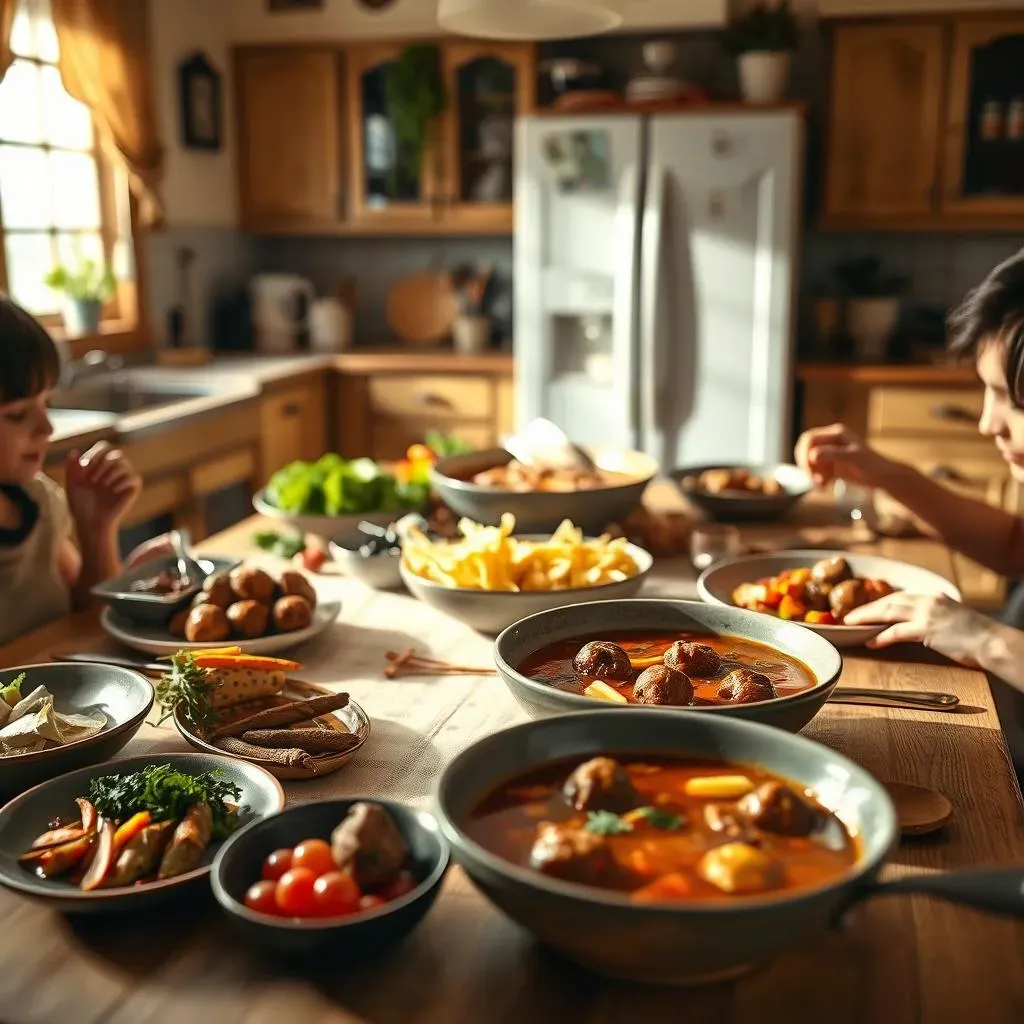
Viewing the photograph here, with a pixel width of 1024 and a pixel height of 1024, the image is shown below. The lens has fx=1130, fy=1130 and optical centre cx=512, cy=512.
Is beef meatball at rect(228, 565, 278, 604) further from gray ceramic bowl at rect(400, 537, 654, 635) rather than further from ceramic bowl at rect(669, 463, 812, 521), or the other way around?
ceramic bowl at rect(669, 463, 812, 521)

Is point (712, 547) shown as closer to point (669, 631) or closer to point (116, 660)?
point (669, 631)

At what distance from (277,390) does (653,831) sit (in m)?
3.41

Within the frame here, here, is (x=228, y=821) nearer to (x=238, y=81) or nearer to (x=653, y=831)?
(x=653, y=831)

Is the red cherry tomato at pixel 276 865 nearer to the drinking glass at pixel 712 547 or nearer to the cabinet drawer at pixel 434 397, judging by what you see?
the drinking glass at pixel 712 547

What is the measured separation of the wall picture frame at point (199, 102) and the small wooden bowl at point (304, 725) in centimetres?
375

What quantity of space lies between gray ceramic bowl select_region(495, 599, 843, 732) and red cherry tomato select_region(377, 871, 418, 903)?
0.71ft

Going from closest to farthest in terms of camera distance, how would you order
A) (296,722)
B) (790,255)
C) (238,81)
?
1. (296,722)
2. (790,255)
3. (238,81)

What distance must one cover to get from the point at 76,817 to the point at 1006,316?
4.36 feet

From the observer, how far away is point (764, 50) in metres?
4.08

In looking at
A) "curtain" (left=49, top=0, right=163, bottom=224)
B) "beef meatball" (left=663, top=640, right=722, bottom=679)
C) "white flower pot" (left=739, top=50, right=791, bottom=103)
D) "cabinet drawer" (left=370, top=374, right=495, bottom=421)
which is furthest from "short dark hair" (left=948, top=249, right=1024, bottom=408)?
"curtain" (left=49, top=0, right=163, bottom=224)

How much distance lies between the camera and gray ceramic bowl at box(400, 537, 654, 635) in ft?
4.66

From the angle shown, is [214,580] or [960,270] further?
[960,270]

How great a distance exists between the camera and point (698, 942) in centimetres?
68

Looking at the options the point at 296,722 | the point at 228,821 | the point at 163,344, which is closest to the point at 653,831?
the point at 228,821
